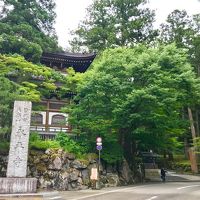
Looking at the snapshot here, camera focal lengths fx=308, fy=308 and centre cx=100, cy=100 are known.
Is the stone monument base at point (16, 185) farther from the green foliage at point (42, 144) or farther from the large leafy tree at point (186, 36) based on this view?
the large leafy tree at point (186, 36)

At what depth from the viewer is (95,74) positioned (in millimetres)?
24766

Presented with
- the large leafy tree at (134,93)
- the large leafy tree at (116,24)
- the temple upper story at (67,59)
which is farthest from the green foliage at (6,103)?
the large leafy tree at (116,24)

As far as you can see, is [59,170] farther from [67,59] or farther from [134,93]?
[67,59]

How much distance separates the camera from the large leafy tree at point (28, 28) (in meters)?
29.9

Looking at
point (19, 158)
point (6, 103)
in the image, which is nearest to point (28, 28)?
point (6, 103)

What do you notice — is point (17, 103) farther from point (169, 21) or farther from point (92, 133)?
point (169, 21)

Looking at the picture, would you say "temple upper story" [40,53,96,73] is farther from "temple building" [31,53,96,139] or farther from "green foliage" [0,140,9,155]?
"green foliage" [0,140,9,155]

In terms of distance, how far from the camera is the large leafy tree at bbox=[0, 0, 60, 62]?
29.9m

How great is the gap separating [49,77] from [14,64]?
15.2ft

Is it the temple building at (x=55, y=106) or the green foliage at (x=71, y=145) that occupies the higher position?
the temple building at (x=55, y=106)

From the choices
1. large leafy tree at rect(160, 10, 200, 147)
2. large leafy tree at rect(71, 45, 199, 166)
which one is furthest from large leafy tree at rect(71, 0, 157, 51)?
large leafy tree at rect(71, 45, 199, 166)

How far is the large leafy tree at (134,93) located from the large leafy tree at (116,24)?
23.3 metres

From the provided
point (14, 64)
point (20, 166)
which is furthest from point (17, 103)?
point (14, 64)

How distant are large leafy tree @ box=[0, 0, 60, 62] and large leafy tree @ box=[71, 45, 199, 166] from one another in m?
7.96
